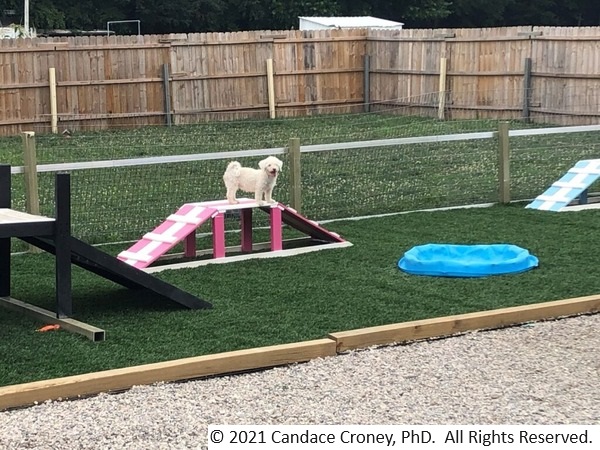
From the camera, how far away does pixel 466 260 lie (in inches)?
277

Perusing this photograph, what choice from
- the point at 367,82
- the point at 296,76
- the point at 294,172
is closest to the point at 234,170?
Result: the point at 294,172

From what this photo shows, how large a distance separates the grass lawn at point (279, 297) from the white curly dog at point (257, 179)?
53 cm

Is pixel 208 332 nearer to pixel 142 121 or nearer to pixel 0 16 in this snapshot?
pixel 142 121

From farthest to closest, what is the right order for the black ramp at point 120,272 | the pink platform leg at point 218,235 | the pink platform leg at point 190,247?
Answer: the pink platform leg at point 190,247 → the pink platform leg at point 218,235 → the black ramp at point 120,272

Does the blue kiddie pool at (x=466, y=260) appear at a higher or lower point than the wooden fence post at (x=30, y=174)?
lower

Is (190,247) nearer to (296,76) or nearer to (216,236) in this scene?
(216,236)

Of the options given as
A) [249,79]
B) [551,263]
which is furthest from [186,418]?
[249,79]

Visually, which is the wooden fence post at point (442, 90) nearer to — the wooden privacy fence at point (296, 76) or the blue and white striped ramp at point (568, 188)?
the wooden privacy fence at point (296, 76)

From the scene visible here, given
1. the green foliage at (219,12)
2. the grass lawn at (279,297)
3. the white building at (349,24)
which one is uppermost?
the green foliage at (219,12)

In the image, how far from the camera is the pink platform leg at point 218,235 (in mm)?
7289

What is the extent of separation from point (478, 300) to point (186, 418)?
257 cm

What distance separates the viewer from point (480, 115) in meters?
18.8
